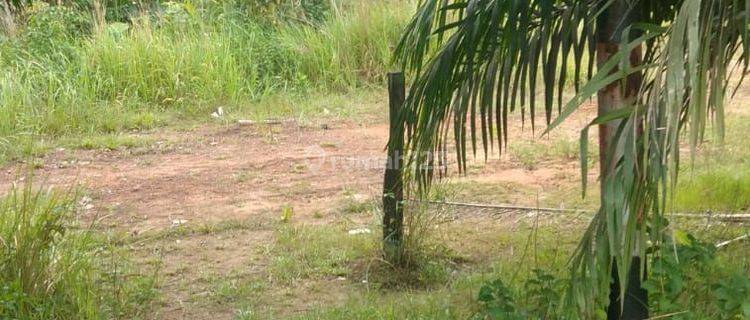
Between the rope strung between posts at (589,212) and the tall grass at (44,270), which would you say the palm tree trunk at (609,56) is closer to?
the rope strung between posts at (589,212)

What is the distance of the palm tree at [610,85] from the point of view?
288 cm

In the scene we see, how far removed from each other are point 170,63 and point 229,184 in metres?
2.54

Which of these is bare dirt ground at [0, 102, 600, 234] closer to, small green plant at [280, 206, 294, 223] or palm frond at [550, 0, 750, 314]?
small green plant at [280, 206, 294, 223]

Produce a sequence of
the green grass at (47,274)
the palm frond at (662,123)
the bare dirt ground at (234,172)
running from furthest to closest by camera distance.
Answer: the bare dirt ground at (234,172) → the green grass at (47,274) → the palm frond at (662,123)

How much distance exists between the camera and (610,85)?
13.0 ft

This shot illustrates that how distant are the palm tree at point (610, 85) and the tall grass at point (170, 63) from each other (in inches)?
193

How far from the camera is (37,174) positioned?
26.4 feet

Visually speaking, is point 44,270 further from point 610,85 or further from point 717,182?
point 717,182

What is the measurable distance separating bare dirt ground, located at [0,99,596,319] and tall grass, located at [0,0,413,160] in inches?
24.2

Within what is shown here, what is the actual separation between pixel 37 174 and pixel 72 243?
10.4 feet

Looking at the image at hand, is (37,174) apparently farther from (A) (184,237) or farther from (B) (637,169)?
(B) (637,169)

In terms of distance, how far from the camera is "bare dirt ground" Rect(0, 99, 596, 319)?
18.9 ft

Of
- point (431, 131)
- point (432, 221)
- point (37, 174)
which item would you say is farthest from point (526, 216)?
point (37, 174)

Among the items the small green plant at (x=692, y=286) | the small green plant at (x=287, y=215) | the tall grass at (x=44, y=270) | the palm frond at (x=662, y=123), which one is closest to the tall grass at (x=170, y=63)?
the small green plant at (x=287, y=215)
